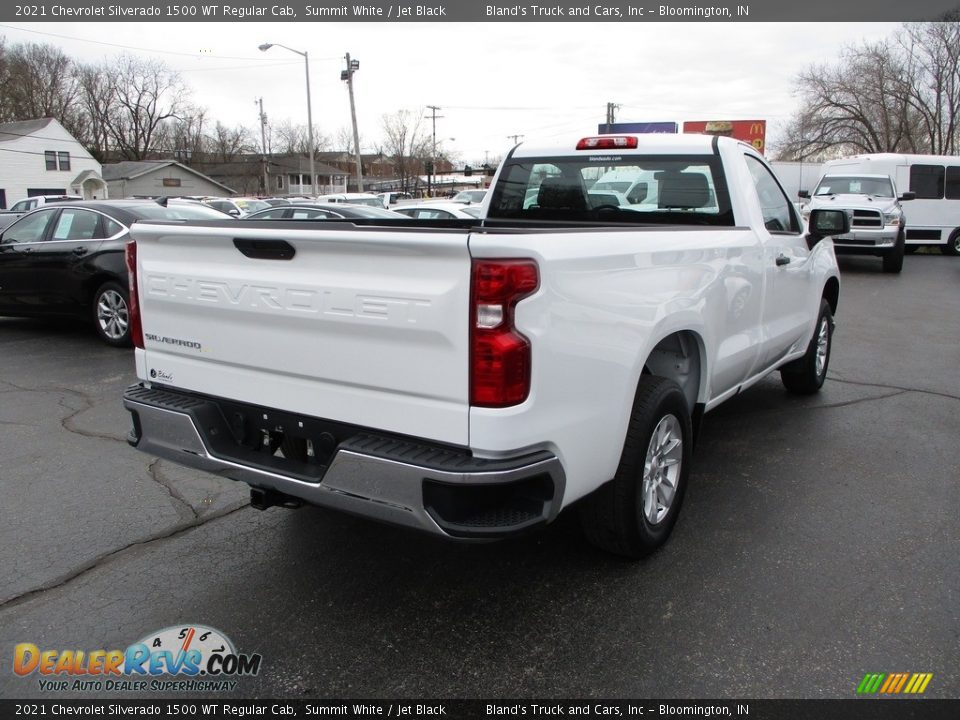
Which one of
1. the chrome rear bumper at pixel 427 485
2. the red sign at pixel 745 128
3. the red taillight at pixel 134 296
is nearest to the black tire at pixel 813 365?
the chrome rear bumper at pixel 427 485

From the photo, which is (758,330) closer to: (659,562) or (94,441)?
(659,562)

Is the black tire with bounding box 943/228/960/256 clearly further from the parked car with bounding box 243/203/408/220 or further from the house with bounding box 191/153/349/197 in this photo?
the house with bounding box 191/153/349/197

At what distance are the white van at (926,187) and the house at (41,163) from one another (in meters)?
57.0

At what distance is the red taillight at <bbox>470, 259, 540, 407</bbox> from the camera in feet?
8.05

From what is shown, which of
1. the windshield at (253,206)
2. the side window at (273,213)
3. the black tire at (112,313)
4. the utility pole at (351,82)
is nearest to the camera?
the black tire at (112,313)

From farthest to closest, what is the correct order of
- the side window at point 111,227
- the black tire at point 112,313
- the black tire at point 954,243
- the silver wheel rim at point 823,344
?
the black tire at point 954,243 → the side window at point 111,227 → the black tire at point 112,313 → the silver wheel rim at point 823,344

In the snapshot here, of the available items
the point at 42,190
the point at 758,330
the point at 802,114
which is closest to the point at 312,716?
the point at 758,330

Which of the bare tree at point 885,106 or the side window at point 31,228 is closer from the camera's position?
the side window at point 31,228

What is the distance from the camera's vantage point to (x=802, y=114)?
47656 millimetres

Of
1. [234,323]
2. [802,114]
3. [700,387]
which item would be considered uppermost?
[802,114]

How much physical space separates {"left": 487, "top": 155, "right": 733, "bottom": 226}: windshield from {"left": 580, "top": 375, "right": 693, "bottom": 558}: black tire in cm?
158

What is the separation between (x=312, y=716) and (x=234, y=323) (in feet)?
5.01

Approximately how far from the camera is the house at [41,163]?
5675 centimetres

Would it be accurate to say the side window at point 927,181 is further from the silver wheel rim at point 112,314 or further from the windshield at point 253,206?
the silver wheel rim at point 112,314
